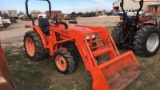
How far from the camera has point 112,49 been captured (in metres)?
5.02

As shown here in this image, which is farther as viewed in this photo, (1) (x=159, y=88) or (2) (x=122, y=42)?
(2) (x=122, y=42)

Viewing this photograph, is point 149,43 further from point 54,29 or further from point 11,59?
point 11,59

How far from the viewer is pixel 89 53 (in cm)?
432

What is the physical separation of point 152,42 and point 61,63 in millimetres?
3179

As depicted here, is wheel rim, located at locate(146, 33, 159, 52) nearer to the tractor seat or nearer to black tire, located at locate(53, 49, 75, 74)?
black tire, located at locate(53, 49, 75, 74)

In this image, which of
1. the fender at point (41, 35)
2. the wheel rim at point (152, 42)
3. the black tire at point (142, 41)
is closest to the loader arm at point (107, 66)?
the fender at point (41, 35)

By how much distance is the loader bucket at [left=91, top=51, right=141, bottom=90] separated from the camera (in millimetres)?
3795

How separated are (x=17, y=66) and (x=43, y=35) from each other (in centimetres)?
107

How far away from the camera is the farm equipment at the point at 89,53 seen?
4054mm

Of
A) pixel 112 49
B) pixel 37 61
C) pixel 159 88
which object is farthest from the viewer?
pixel 37 61

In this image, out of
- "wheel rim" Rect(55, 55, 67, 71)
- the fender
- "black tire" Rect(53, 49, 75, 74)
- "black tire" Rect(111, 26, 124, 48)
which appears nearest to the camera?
"black tire" Rect(53, 49, 75, 74)

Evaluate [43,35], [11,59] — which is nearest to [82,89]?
[43,35]

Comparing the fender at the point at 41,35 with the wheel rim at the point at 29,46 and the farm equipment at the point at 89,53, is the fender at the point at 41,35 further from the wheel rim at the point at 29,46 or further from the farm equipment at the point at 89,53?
the wheel rim at the point at 29,46

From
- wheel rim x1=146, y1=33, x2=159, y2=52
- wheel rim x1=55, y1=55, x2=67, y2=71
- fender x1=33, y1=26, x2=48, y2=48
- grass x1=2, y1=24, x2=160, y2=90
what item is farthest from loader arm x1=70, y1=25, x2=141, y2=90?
wheel rim x1=146, y1=33, x2=159, y2=52
